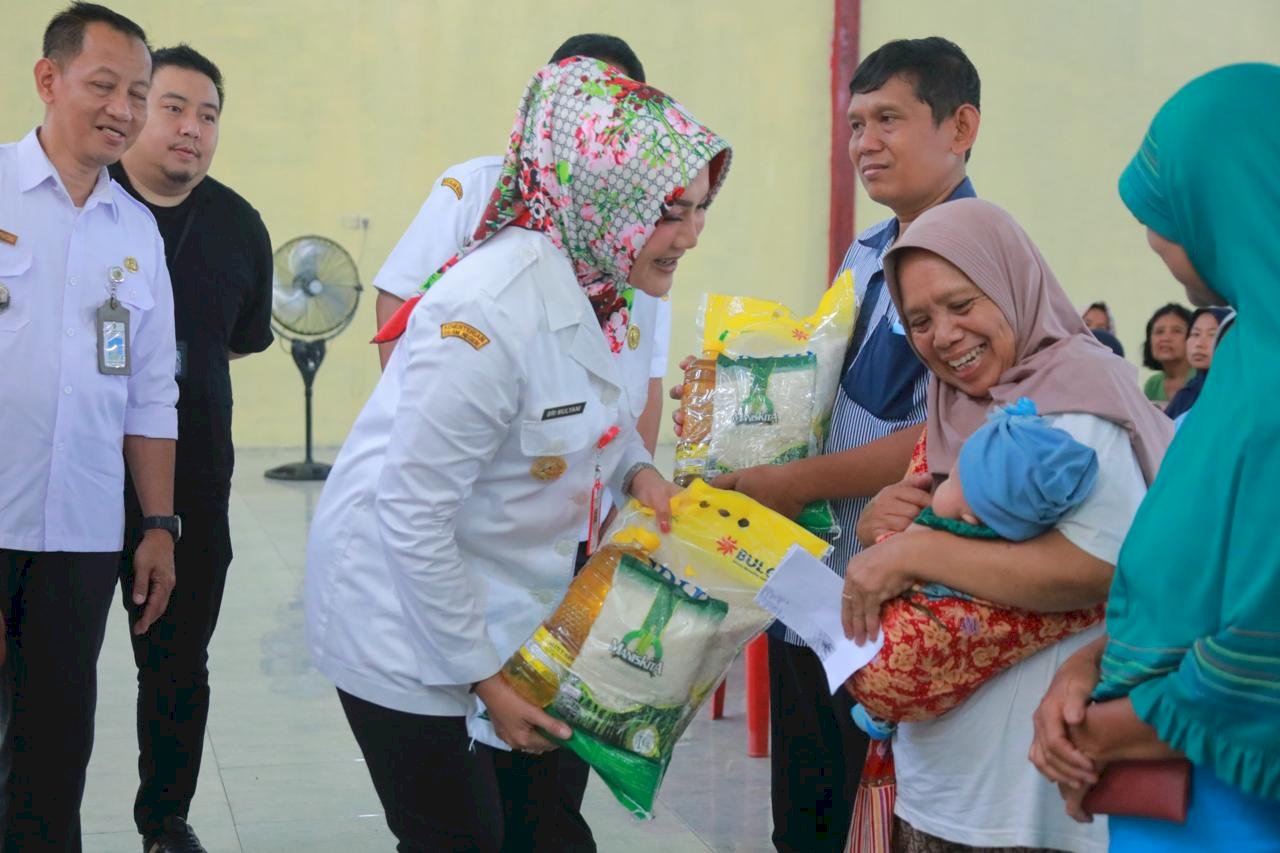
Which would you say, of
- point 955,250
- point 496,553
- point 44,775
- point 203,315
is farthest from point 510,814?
point 203,315

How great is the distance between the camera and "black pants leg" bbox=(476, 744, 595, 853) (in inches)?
83.7

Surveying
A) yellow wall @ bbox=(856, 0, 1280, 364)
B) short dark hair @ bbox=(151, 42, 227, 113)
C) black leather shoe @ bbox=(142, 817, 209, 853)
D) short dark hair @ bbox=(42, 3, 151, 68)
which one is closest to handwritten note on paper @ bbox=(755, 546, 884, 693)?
short dark hair @ bbox=(42, 3, 151, 68)

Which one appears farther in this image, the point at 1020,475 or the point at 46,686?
the point at 46,686

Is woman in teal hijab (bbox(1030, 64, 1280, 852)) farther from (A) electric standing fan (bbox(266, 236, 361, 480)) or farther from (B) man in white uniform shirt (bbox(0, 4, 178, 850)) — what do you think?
(A) electric standing fan (bbox(266, 236, 361, 480))

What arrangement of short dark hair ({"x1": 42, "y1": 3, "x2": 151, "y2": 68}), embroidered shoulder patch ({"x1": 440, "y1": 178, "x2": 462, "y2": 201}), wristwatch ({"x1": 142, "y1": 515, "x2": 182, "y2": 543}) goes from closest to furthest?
1. short dark hair ({"x1": 42, "y1": 3, "x2": 151, "y2": 68})
2. wristwatch ({"x1": 142, "y1": 515, "x2": 182, "y2": 543})
3. embroidered shoulder patch ({"x1": 440, "y1": 178, "x2": 462, "y2": 201})

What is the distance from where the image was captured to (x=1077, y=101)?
430 inches

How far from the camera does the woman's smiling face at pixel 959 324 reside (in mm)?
1732

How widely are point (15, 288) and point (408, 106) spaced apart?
285 inches

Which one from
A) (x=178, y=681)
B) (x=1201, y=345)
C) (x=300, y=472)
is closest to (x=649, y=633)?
(x=178, y=681)

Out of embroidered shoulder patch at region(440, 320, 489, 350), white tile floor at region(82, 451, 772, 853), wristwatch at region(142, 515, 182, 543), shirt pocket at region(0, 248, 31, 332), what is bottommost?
white tile floor at region(82, 451, 772, 853)

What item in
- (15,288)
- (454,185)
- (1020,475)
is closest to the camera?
(1020,475)

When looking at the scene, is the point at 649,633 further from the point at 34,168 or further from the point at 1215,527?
the point at 34,168

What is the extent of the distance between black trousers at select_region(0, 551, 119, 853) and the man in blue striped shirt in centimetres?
120

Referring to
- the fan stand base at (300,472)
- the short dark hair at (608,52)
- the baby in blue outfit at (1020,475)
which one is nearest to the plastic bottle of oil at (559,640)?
the baby in blue outfit at (1020,475)
